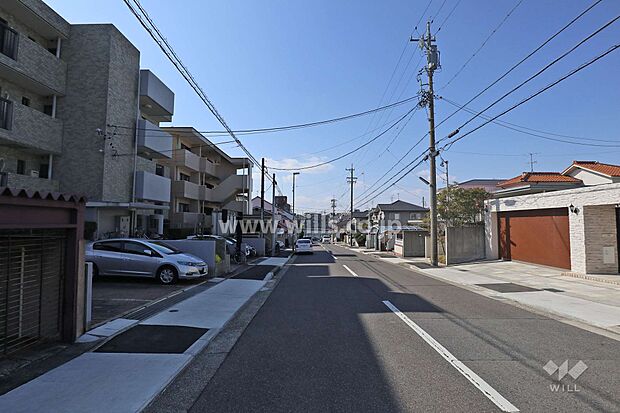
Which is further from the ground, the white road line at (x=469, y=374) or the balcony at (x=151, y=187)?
the balcony at (x=151, y=187)

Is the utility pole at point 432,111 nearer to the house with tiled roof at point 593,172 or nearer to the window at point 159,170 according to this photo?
the house with tiled roof at point 593,172

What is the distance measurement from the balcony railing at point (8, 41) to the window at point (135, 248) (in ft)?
30.5

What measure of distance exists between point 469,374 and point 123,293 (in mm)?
9369

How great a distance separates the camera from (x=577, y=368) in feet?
17.6

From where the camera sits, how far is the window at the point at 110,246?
1317 centimetres

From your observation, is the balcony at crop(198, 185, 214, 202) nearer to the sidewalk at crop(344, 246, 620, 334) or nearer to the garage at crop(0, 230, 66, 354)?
the sidewalk at crop(344, 246, 620, 334)

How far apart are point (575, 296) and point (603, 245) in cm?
563

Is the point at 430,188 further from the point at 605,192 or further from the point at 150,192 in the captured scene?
the point at 150,192

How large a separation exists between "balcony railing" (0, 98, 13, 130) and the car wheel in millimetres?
8706

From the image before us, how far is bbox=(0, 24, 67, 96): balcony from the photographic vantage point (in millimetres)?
15602

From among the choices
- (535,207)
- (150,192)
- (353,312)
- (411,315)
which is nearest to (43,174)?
(150,192)

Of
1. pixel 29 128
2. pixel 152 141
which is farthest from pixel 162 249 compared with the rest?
pixel 152 141

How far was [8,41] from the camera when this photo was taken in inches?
618

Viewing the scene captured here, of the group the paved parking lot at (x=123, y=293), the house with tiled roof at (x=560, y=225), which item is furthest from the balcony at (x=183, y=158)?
the house with tiled roof at (x=560, y=225)
